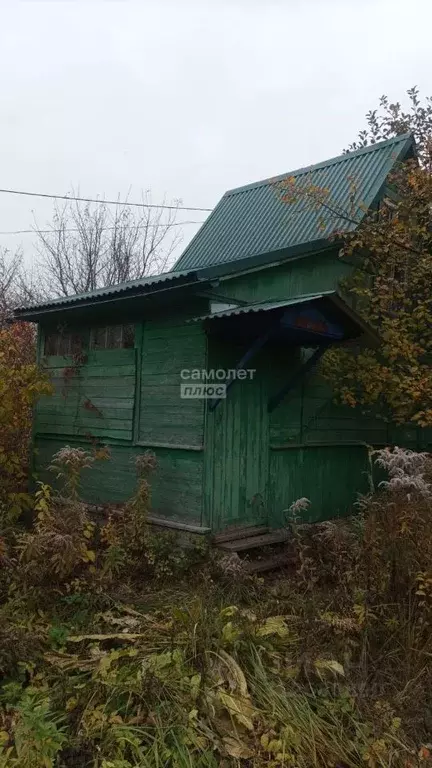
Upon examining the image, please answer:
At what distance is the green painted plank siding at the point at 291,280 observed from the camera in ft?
20.0

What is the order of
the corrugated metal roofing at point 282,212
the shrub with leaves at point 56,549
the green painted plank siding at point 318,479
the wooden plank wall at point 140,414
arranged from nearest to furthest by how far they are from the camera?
1. the shrub with leaves at point 56,549
2. the wooden plank wall at point 140,414
3. the green painted plank siding at point 318,479
4. the corrugated metal roofing at point 282,212

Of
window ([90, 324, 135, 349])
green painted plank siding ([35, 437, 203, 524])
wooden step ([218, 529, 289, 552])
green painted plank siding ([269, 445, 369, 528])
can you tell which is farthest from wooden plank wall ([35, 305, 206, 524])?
green painted plank siding ([269, 445, 369, 528])

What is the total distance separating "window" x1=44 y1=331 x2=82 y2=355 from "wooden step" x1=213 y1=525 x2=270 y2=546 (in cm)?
315

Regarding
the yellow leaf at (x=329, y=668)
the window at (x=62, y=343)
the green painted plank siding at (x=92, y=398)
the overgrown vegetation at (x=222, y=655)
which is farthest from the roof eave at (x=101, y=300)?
the yellow leaf at (x=329, y=668)

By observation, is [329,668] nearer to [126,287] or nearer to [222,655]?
[222,655]

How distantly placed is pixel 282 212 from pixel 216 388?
16.6 feet

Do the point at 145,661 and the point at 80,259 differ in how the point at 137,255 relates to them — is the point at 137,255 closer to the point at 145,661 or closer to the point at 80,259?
the point at 80,259

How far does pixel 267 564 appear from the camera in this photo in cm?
560

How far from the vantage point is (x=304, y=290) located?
711 cm

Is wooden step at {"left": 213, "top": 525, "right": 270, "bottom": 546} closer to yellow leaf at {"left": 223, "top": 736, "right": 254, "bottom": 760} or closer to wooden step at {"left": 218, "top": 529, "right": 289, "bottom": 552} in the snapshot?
wooden step at {"left": 218, "top": 529, "right": 289, "bottom": 552}

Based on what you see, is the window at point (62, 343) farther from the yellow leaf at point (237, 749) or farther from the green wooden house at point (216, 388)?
the yellow leaf at point (237, 749)

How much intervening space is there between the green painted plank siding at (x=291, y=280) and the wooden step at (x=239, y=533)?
2.54m

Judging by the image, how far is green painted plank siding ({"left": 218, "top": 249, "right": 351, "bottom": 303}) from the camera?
609cm

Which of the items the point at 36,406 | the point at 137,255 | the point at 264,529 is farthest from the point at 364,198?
the point at 137,255
